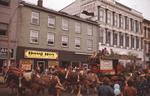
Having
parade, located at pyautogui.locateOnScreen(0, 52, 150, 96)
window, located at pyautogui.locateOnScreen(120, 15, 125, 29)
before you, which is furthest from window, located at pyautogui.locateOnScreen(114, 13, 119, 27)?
parade, located at pyautogui.locateOnScreen(0, 52, 150, 96)

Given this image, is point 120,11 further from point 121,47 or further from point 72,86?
point 72,86

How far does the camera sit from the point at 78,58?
37344 millimetres

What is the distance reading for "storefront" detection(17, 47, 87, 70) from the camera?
1193 inches

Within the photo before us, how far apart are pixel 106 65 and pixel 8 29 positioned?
14.5 meters

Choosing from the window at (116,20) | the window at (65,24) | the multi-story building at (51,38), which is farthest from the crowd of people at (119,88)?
the window at (116,20)

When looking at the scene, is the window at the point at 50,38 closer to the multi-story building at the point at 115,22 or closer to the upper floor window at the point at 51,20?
the upper floor window at the point at 51,20

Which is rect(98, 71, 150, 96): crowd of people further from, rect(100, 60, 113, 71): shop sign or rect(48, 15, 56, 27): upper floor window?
rect(48, 15, 56, 27): upper floor window

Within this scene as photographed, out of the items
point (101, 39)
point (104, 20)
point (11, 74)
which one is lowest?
point (11, 74)

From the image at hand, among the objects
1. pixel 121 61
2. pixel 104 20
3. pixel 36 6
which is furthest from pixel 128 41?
pixel 121 61

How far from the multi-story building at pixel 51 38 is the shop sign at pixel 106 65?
39.7ft

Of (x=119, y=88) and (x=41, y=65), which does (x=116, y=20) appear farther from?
(x=119, y=88)

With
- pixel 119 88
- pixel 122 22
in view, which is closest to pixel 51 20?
pixel 122 22

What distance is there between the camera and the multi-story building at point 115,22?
4150 centimetres

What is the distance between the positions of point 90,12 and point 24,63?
15.9m
